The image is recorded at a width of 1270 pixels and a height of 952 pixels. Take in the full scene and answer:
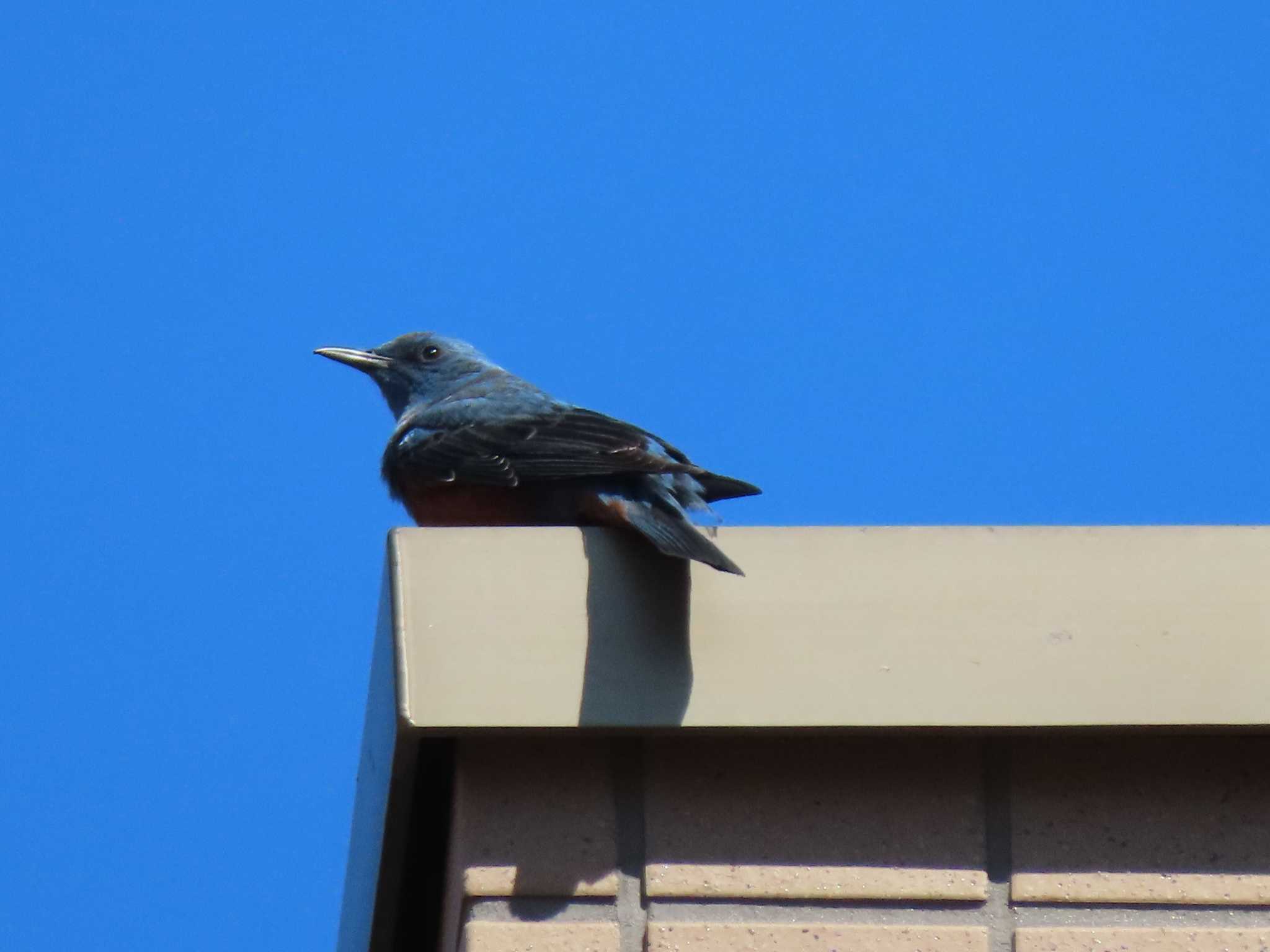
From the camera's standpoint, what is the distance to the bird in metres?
3.33

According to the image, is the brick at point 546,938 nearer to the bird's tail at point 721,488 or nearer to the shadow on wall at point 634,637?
the shadow on wall at point 634,637

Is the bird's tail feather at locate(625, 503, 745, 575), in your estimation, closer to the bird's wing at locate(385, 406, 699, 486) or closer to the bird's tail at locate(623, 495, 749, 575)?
the bird's tail at locate(623, 495, 749, 575)

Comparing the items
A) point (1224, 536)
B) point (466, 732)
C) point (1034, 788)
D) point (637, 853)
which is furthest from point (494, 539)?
point (1224, 536)

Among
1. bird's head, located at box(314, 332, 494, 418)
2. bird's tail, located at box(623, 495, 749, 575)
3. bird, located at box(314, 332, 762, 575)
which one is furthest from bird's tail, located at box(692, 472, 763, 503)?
bird's head, located at box(314, 332, 494, 418)

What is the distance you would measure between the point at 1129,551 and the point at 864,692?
348 mm

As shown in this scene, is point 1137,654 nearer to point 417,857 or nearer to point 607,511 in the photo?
point 417,857

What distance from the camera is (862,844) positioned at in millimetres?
1850

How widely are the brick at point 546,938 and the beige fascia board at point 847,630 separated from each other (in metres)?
0.22

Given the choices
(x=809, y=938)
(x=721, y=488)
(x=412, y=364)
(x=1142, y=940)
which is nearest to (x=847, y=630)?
(x=809, y=938)

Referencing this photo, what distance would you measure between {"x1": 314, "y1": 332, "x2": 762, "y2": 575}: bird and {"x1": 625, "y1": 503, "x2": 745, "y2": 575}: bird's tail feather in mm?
436

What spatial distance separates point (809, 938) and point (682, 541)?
471 millimetres

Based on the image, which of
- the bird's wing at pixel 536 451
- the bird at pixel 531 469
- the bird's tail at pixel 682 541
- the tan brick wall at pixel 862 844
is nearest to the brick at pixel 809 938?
the tan brick wall at pixel 862 844

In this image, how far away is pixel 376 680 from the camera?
2.03 metres

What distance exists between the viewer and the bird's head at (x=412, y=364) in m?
5.82
